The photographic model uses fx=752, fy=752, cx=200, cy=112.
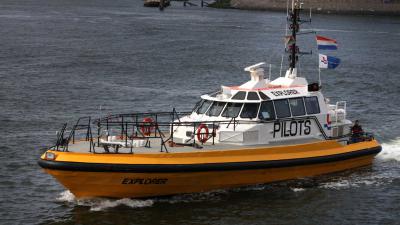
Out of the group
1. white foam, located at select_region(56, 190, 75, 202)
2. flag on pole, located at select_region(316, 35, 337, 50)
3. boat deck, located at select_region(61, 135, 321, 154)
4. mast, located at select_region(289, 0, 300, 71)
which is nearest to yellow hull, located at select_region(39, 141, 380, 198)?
boat deck, located at select_region(61, 135, 321, 154)

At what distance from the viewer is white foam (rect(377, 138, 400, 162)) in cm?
2985

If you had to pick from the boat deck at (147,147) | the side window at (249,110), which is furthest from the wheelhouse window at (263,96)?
the boat deck at (147,147)

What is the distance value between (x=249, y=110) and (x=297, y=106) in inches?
78.3

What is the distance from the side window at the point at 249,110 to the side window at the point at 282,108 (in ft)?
2.64

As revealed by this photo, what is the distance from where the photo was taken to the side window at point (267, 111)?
24906 mm

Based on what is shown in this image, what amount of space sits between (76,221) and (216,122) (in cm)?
565

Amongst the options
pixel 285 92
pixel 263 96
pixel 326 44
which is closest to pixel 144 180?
pixel 263 96

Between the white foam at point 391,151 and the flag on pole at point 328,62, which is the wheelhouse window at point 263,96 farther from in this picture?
the white foam at point 391,151

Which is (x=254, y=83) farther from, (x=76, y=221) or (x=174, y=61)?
(x=174, y=61)

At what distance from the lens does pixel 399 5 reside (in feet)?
517

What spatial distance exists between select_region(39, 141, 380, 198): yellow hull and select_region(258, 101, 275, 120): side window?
1.16 meters

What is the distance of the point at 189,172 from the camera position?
22.8 m

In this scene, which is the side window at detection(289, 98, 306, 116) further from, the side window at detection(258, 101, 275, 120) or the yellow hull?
the yellow hull

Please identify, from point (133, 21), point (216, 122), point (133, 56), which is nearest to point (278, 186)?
point (216, 122)
